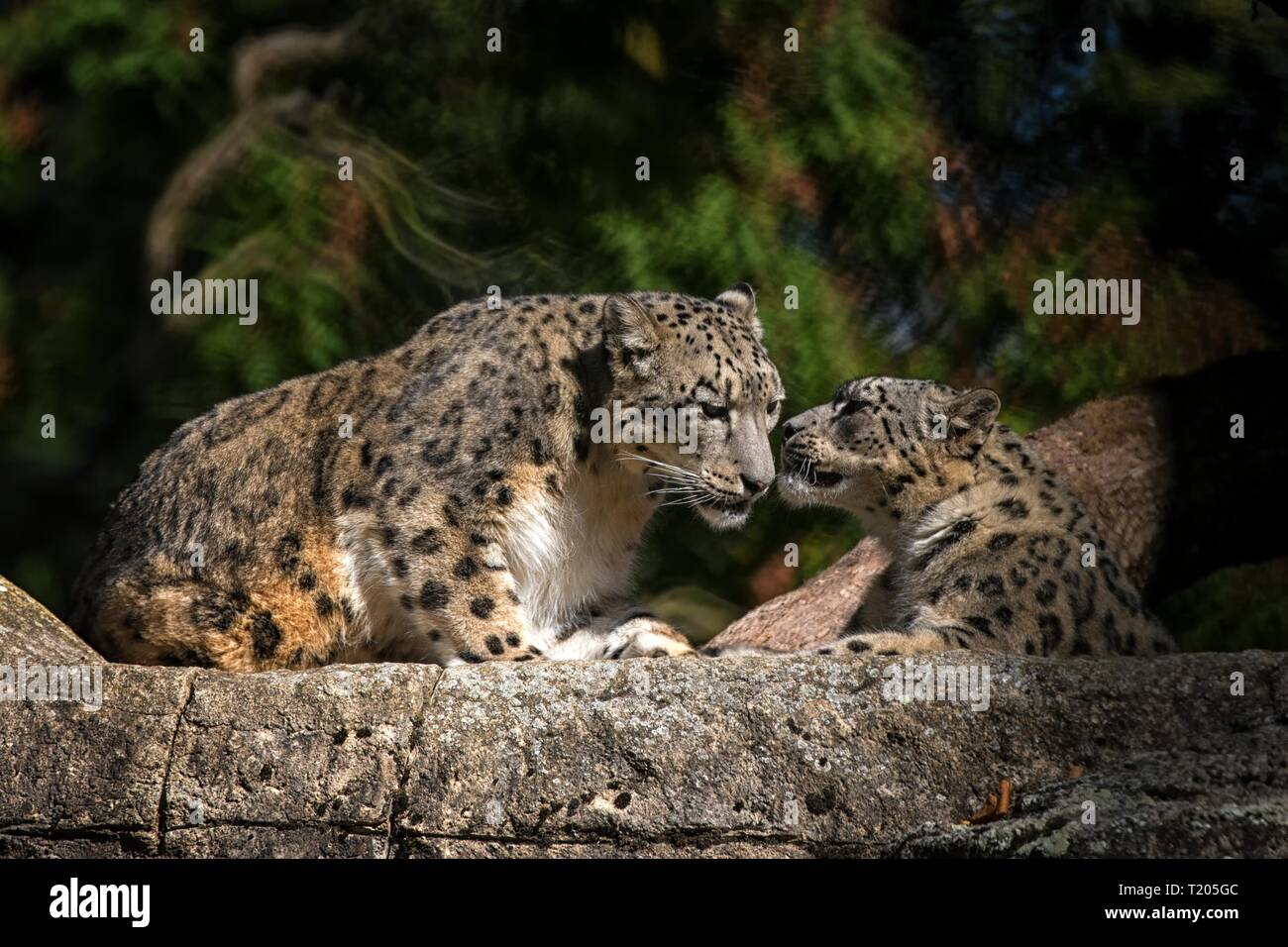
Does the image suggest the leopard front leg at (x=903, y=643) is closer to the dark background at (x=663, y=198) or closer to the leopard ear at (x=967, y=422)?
the leopard ear at (x=967, y=422)

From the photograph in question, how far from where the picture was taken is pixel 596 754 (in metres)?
5.34

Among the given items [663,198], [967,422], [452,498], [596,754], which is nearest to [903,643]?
[967,422]

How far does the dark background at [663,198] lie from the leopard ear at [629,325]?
2954 millimetres

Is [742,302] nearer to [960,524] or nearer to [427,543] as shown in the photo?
[960,524]

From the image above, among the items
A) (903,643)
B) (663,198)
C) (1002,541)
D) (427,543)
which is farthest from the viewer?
(663,198)

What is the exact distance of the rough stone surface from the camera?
17.2 ft

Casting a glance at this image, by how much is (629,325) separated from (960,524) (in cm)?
166

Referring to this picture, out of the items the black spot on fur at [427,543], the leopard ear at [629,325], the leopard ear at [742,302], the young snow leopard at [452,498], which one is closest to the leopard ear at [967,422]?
the young snow leopard at [452,498]

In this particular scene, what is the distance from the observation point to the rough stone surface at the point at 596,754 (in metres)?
5.25

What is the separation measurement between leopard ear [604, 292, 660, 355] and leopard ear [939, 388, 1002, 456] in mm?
1368

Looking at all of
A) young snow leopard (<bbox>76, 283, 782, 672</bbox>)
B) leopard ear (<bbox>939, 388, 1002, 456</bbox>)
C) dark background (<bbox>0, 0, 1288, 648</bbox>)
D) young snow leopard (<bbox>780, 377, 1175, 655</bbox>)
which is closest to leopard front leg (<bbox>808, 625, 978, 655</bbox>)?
young snow leopard (<bbox>780, 377, 1175, 655</bbox>)

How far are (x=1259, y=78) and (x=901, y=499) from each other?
456cm

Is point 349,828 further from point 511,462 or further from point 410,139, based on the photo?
point 410,139

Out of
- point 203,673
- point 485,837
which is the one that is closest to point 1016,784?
point 485,837
